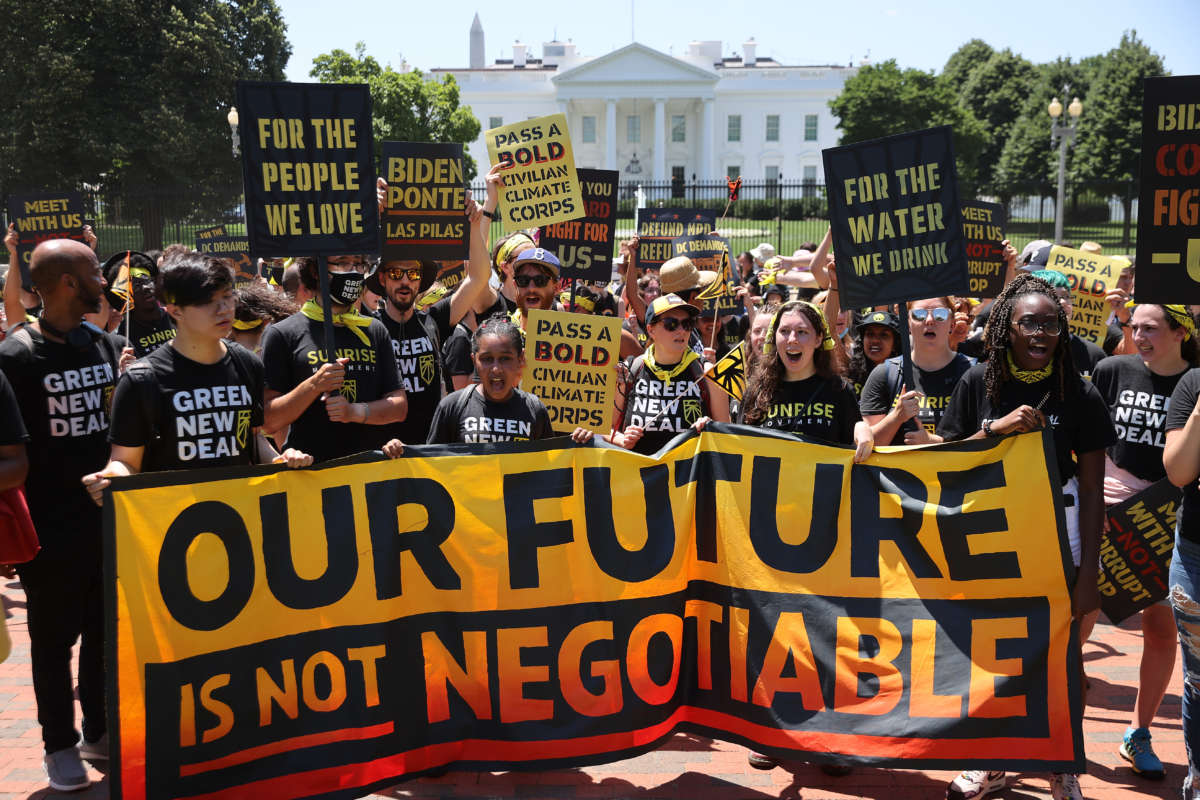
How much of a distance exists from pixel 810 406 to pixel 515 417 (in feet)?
4.58

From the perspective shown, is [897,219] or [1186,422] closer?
[1186,422]

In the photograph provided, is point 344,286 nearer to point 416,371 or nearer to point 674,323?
point 416,371

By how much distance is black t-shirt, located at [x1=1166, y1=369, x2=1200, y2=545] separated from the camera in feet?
12.2

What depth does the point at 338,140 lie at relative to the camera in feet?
16.3

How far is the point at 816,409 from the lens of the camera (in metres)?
4.89

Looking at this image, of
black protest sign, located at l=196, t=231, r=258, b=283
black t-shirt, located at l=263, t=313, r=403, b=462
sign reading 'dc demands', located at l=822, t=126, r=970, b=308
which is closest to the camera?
sign reading 'dc demands', located at l=822, t=126, r=970, b=308

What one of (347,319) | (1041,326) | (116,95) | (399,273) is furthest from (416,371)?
(116,95)

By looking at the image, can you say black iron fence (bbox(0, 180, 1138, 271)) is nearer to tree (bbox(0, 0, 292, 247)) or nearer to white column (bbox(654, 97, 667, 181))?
tree (bbox(0, 0, 292, 247))

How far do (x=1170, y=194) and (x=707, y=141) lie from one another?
3521 inches

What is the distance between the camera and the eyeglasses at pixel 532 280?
6.55m

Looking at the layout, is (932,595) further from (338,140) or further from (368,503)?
(338,140)

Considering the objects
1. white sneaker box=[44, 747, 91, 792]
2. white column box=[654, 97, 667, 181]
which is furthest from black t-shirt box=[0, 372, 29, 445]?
white column box=[654, 97, 667, 181]

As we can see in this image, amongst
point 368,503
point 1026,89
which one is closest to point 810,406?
point 368,503

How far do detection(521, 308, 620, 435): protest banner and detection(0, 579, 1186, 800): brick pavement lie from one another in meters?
1.73
